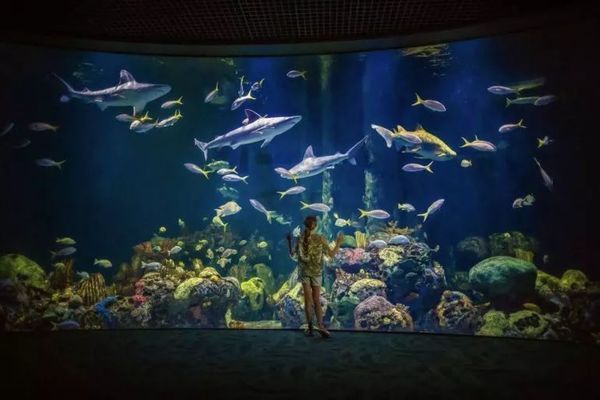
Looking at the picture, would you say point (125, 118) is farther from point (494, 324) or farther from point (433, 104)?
point (494, 324)

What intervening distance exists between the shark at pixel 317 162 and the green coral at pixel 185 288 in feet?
9.61

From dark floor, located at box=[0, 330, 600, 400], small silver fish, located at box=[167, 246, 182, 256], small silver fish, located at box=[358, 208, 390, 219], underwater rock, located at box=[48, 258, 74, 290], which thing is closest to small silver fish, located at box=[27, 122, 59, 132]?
underwater rock, located at box=[48, 258, 74, 290]

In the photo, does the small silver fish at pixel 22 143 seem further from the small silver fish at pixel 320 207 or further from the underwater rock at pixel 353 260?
the underwater rock at pixel 353 260

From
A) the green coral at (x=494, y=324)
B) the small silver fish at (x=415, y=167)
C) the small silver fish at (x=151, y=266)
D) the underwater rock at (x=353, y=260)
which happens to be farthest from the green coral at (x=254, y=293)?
the green coral at (x=494, y=324)

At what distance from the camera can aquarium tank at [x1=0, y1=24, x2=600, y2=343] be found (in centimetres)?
705

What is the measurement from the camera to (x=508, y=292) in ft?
23.6

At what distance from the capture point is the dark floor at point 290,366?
3729mm

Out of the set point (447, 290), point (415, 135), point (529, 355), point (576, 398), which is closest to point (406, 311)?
point (447, 290)

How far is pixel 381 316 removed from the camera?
734cm

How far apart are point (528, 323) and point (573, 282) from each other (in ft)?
3.24

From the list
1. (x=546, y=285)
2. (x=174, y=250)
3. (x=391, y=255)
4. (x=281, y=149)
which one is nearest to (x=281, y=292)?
(x=391, y=255)

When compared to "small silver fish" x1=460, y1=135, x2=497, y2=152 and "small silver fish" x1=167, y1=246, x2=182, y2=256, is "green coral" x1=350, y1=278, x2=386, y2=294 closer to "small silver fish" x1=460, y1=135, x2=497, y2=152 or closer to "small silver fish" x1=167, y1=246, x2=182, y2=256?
"small silver fish" x1=460, y1=135, x2=497, y2=152

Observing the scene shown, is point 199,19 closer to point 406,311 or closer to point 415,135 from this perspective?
→ point 415,135

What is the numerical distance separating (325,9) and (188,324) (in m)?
6.08
